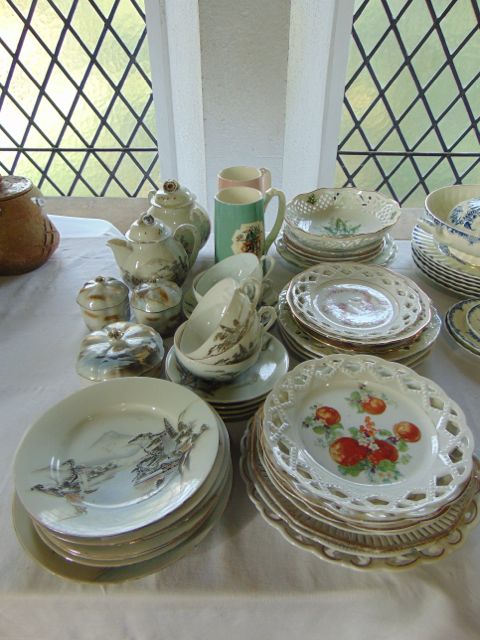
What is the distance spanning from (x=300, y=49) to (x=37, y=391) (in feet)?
3.94

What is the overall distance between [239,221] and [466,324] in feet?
1.05

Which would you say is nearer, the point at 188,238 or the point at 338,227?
the point at 188,238

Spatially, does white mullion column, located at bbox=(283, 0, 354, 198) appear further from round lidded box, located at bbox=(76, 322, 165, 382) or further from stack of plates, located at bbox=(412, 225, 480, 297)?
round lidded box, located at bbox=(76, 322, 165, 382)

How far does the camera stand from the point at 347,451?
44 cm

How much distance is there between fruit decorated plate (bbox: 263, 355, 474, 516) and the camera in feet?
1.27

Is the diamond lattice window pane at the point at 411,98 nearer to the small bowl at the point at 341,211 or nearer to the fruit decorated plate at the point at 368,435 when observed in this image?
the small bowl at the point at 341,211

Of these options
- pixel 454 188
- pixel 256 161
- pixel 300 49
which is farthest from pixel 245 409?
pixel 300 49

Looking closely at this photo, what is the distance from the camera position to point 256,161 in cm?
140

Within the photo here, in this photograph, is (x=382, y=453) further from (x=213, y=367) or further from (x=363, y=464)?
(x=213, y=367)

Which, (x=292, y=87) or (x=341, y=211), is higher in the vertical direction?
(x=292, y=87)

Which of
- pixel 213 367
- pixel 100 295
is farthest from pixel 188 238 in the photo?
pixel 213 367

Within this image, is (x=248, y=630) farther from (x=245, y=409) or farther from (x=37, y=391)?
(x=37, y=391)

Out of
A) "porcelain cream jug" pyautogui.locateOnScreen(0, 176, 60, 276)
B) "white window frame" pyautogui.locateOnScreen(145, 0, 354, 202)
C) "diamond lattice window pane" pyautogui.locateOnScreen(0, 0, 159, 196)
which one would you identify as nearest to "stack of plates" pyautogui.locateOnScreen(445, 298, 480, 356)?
"porcelain cream jug" pyautogui.locateOnScreen(0, 176, 60, 276)

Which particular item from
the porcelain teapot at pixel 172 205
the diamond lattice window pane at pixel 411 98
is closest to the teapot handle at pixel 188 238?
the porcelain teapot at pixel 172 205
